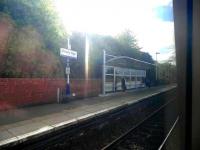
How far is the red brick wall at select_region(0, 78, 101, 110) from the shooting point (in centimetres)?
880

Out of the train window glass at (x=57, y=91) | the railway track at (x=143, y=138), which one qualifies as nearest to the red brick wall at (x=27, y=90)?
the train window glass at (x=57, y=91)

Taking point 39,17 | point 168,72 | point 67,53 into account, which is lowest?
point 168,72

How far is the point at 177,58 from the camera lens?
243 cm

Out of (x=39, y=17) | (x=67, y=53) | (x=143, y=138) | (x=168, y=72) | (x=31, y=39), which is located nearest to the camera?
(x=143, y=138)

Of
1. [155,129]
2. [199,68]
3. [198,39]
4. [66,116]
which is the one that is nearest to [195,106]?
[199,68]

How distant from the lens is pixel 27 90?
32.0 feet

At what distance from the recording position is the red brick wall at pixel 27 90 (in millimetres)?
8802

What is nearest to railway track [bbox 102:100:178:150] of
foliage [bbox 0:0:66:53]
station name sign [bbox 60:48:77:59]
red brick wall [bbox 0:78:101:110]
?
red brick wall [bbox 0:78:101:110]

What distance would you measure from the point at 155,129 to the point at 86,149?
3.29 m

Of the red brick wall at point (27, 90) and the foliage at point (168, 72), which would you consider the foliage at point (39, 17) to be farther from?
the foliage at point (168, 72)

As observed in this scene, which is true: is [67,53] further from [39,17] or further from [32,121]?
[32,121]

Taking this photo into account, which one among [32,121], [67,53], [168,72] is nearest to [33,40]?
[67,53]

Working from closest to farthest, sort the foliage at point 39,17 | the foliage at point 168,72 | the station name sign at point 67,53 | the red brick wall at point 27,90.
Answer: the foliage at point 168,72
the red brick wall at point 27,90
the foliage at point 39,17
the station name sign at point 67,53

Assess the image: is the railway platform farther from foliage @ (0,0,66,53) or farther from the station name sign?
foliage @ (0,0,66,53)
